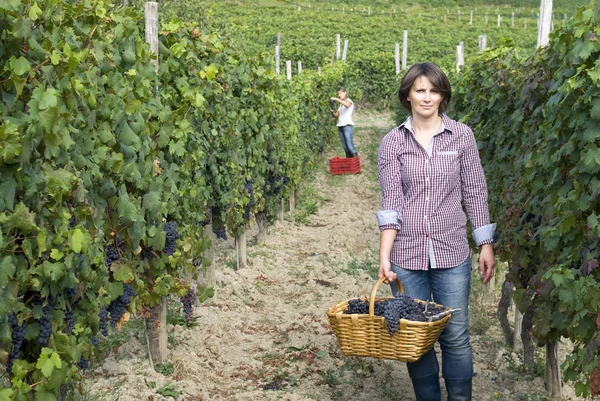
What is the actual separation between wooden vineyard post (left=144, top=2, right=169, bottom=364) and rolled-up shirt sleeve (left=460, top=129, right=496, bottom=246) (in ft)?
7.40

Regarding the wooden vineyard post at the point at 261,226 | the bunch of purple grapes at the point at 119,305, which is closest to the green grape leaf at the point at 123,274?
the bunch of purple grapes at the point at 119,305

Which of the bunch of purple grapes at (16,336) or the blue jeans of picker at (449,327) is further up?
the bunch of purple grapes at (16,336)

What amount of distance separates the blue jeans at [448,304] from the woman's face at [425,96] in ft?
2.85

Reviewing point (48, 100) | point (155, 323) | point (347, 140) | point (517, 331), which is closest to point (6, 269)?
point (48, 100)

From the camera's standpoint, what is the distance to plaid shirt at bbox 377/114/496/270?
436 cm

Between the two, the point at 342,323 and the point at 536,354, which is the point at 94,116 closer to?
the point at 342,323

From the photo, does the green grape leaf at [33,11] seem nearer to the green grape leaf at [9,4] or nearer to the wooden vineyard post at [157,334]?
the green grape leaf at [9,4]

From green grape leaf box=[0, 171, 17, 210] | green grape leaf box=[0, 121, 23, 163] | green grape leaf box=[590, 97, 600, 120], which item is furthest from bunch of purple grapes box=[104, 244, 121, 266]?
green grape leaf box=[590, 97, 600, 120]

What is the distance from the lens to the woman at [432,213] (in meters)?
4.36

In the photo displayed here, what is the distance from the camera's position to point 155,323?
5.63m

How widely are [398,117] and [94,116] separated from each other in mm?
14979

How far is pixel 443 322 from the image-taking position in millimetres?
4074

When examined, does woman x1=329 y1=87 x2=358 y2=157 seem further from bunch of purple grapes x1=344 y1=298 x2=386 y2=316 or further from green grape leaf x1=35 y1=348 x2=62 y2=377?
green grape leaf x1=35 y1=348 x2=62 y2=377

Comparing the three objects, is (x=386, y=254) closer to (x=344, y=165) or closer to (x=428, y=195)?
(x=428, y=195)
